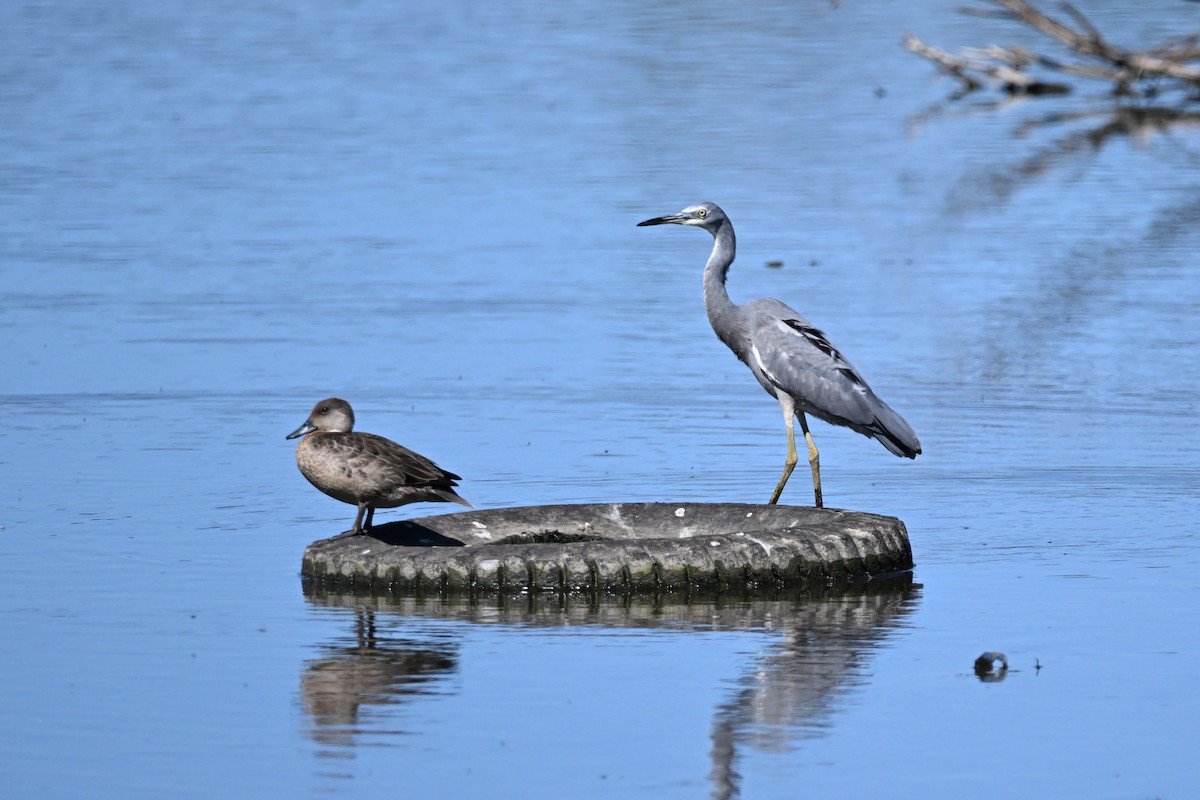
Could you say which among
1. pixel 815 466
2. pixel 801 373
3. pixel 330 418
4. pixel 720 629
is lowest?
pixel 720 629

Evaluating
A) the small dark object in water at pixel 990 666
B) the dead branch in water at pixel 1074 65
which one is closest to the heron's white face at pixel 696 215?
the small dark object in water at pixel 990 666

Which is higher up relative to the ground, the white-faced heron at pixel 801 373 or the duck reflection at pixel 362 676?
the white-faced heron at pixel 801 373

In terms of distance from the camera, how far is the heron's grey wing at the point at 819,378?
43.4ft

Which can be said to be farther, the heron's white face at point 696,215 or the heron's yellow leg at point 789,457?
the heron's white face at point 696,215

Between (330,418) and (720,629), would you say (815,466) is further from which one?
(330,418)

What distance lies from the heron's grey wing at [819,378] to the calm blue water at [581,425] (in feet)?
2.33

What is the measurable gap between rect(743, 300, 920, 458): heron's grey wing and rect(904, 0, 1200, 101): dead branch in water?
20304mm

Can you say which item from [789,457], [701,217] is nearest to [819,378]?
[789,457]

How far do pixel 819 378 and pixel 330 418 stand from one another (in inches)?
117

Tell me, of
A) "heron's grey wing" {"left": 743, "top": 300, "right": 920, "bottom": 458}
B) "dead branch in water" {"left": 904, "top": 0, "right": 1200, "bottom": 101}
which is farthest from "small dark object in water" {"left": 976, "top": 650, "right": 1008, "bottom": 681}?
"dead branch in water" {"left": 904, "top": 0, "right": 1200, "bottom": 101}

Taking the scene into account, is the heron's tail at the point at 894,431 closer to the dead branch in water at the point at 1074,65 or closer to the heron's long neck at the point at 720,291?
the heron's long neck at the point at 720,291

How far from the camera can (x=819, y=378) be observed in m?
13.3

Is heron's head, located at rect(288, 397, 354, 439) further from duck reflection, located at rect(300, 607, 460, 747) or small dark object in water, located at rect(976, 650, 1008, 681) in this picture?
small dark object in water, located at rect(976, 650, 1008, 681)

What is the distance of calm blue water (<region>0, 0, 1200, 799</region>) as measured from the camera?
9.06m
